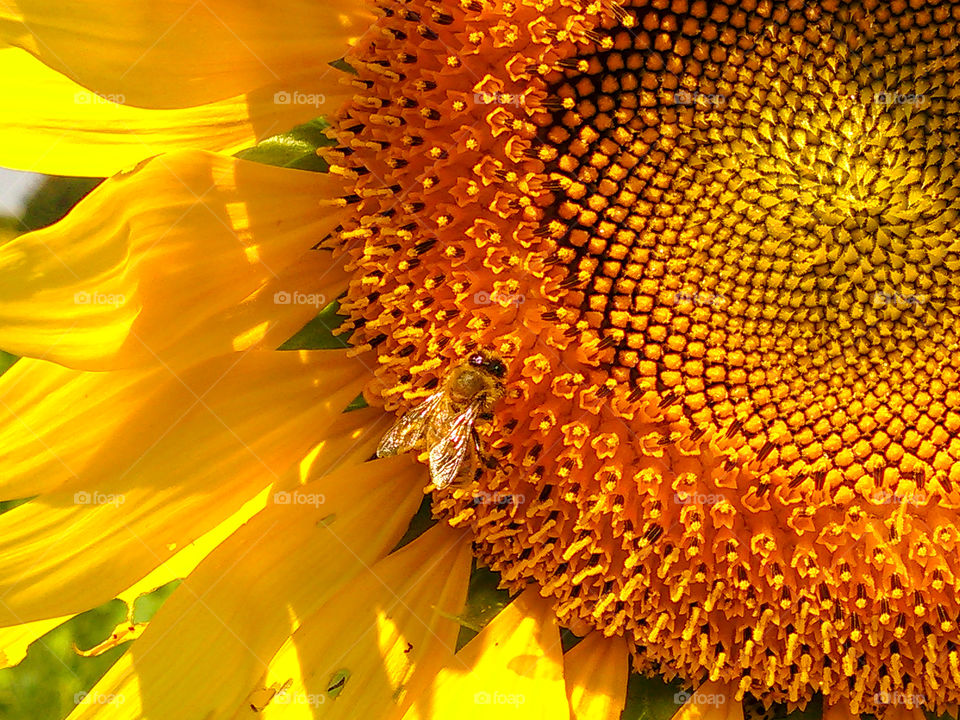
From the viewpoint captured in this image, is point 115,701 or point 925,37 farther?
point 115,701

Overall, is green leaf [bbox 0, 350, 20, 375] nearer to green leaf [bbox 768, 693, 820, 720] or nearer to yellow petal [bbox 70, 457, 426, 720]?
yellow petal [bbox 70, 457, 426, 720]

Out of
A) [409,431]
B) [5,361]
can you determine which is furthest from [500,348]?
[5,361]

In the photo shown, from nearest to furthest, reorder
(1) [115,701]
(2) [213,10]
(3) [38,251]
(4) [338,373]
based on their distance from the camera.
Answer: (3) [38,251] < (2) [213,10] < (1) [115,701] < (4) [338,373]

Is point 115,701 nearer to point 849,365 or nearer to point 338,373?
point 338,373

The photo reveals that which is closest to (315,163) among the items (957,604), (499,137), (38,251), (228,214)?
(228,214)

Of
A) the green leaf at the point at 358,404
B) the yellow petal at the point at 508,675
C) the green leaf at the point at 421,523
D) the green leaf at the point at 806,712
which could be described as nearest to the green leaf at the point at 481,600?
the yellow petal at the point at 508,675

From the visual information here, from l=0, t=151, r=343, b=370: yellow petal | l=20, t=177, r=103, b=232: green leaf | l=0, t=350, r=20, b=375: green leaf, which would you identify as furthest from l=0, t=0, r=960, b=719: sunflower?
l=0, t=350, r=20, b=375: green leaf

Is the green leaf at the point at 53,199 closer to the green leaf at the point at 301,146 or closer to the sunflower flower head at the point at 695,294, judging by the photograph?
the green leaf at the point at 301,146

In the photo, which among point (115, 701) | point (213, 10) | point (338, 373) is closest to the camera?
point (213, 10)
